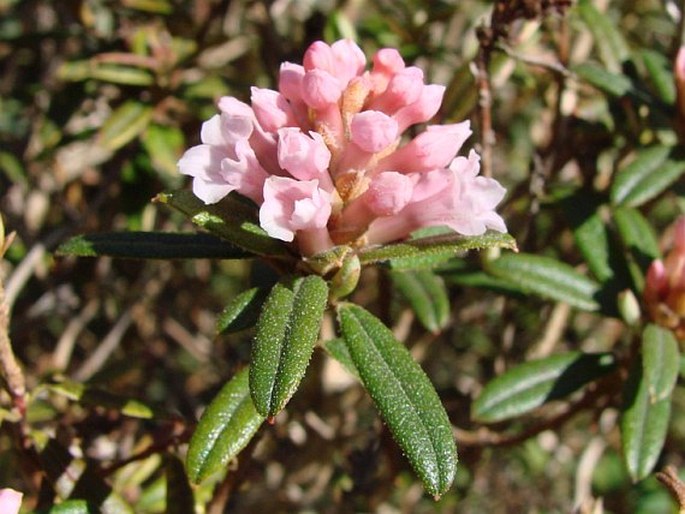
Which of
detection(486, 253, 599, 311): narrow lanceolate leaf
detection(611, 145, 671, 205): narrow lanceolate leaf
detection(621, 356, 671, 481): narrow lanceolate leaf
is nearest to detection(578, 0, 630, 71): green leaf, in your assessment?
detection(611, 145, 671, 205): narrow lanceolate leaf

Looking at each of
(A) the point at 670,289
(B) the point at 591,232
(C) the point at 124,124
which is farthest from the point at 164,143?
(A) the point at 670,289

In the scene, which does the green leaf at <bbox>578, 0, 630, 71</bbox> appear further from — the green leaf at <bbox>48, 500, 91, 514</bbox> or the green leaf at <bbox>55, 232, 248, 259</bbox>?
the green leaf at <bbox>48, 500, 91, 514</bbox>

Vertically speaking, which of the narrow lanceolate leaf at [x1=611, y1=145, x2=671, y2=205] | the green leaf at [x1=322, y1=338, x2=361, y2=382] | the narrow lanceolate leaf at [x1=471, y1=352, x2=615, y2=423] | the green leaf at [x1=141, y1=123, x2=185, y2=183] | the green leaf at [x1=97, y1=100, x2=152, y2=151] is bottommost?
the narrow lanceolate leaf at [x1=471, y1=352, x2=615, y2=423]

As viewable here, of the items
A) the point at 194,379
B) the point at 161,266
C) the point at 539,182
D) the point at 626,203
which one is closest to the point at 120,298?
the point at 161,266

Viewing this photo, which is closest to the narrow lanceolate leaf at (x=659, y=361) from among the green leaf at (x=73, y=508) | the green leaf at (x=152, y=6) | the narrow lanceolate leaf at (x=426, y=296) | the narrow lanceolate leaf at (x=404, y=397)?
the narrow lanceolate leaf at (x=426, y=296)

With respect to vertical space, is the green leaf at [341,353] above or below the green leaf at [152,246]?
below

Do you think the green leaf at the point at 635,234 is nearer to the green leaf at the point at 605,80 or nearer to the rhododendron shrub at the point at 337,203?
the green leaf at the point at 605,80

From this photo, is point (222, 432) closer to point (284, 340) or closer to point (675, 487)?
point (284, 340)
